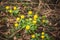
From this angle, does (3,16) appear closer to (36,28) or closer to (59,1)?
(36,28)

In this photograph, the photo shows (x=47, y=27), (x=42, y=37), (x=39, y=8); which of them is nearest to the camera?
(x=42, y=37)

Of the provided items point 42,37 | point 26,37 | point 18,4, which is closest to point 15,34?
point 26,37

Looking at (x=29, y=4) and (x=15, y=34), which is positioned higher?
(x=29, y=4)

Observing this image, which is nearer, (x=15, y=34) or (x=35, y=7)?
(x=15, y=34)

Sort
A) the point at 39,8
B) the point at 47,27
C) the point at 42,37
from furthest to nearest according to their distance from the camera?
the point at 39,8
the point at 47,27
the point at 42,37

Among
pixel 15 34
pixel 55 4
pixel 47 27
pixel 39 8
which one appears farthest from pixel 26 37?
pixel 55 4

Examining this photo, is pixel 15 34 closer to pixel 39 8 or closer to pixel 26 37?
pixel 26 37

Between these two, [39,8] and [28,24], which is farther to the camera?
[39,8]

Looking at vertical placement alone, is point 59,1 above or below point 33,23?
above
